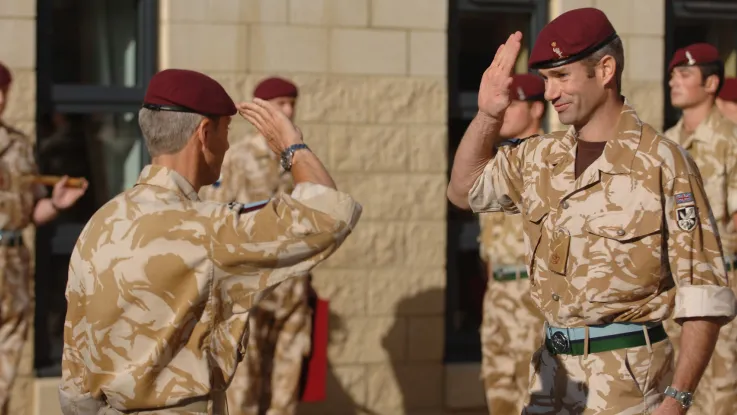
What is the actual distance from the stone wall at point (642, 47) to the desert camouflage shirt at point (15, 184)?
144 inches

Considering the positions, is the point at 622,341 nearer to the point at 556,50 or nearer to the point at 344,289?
the point at 556,50

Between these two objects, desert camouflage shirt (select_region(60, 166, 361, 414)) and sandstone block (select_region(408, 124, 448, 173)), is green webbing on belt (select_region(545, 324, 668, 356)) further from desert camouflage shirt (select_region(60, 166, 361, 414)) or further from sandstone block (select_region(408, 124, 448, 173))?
sandstone block (select_region(408, 124, 448, 173))

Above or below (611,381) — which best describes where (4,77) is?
above

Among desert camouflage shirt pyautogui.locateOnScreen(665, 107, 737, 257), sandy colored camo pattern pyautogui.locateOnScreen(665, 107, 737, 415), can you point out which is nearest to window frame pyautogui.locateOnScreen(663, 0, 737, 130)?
sandy colored camo pattern pyautogui.locateOnScreen(665, 107, 737, 415)

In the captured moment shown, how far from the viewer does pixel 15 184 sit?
7.70m

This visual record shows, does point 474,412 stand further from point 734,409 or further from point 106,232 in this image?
point 106,232

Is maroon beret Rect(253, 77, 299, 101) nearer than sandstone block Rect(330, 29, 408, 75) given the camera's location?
Yes

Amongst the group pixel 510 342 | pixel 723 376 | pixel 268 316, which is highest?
pixel 268 316

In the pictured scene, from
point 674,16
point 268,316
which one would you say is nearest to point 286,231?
point 268,316

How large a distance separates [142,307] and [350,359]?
5087 mm

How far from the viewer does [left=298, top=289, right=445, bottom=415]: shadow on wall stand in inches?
345

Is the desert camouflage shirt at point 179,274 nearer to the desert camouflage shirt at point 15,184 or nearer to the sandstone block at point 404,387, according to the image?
the desert camouflage shirt at point 15,184

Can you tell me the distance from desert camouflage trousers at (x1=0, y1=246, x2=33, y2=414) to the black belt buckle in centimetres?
404

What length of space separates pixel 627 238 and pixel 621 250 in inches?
1.8
